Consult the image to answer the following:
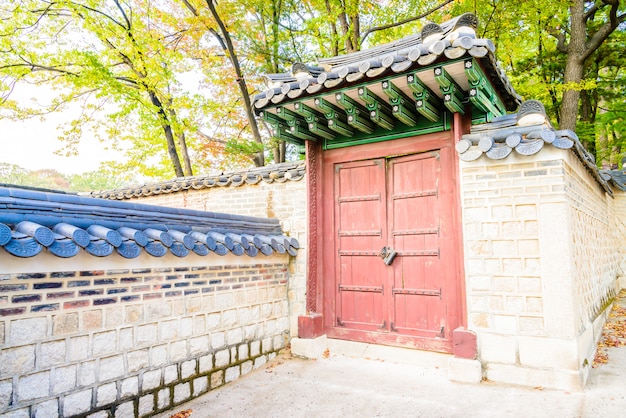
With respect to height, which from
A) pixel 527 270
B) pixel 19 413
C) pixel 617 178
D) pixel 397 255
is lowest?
pixel 19 413

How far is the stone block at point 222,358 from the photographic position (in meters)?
4.27

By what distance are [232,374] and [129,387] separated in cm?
133

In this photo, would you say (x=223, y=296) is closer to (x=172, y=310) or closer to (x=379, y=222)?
(x=172, y=310)

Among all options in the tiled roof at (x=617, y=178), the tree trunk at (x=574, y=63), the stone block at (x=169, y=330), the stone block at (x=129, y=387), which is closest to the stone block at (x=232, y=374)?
the stone block at (x=169, y=330)

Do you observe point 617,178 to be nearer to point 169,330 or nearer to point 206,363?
point 206,363

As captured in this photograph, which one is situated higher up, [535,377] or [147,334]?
[147,334]

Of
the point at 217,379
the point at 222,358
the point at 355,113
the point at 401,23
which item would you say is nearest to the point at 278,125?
the point at 355,113

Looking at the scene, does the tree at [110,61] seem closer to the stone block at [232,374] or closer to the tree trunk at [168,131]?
the tree trunk at [168,131]

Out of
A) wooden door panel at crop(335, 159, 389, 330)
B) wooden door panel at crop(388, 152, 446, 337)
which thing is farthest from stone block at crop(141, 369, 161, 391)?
wooden door panel at crop(388, 152, 446, 337)

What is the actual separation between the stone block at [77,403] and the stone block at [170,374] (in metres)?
0.73

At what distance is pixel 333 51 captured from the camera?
12.6 metres

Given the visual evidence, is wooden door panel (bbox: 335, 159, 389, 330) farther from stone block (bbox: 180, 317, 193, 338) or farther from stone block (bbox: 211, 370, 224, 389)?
stone block (bbox: 180, 317, 193, 338)

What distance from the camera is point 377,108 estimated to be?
4.59 m

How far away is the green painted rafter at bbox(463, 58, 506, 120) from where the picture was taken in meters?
3.80
